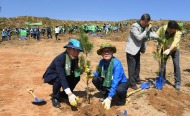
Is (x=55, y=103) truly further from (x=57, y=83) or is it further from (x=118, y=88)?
(x=118, y=88)

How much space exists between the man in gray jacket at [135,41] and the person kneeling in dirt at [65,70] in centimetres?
150

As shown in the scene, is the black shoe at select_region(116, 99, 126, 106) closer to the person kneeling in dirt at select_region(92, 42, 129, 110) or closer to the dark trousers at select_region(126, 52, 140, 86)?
the person kneeling in dirt at select_region(92, 42, 129, 110)

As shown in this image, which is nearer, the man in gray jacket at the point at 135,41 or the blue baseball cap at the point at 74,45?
the blue baseball cap at the point at 74,45

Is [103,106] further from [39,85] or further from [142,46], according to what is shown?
[39,85]

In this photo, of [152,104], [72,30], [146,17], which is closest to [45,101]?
[152,104]

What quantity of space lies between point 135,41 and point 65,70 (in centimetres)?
192

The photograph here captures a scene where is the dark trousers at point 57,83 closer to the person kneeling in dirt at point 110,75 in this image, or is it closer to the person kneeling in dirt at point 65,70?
the person kneeling in dirt at point 65,70

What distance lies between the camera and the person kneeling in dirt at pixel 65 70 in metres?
5.23

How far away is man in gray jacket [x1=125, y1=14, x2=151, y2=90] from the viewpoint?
251 inches

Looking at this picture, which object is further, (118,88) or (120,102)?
(120,102)

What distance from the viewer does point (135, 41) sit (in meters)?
6.59

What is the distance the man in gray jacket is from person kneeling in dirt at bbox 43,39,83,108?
4.91 ft

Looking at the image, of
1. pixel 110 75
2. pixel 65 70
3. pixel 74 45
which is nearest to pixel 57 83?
pixel 65 70

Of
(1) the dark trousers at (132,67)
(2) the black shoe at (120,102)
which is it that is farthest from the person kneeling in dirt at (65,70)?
A: (1) the dark trousers at (132,67)
